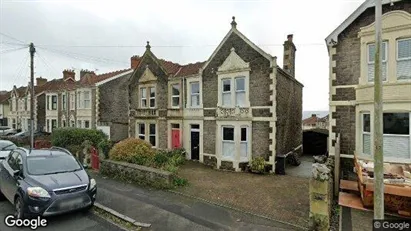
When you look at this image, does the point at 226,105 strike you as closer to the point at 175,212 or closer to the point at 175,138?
the point at 175,138

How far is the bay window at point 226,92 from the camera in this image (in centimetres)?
1653

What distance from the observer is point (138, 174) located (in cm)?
1215

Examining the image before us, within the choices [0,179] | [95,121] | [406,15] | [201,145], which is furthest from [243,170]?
[95,121]

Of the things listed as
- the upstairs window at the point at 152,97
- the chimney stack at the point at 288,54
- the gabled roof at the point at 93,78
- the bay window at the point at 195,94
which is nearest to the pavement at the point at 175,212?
the bay window at the point at 195,94

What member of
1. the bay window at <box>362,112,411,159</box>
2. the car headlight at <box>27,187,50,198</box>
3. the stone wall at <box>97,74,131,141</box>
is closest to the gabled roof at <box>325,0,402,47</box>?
the bay window at <box>362,112,411,159</box>

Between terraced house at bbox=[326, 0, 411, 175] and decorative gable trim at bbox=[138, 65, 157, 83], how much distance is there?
13.5 meters

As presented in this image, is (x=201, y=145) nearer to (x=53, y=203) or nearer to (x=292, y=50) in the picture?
(x=292, y=50)

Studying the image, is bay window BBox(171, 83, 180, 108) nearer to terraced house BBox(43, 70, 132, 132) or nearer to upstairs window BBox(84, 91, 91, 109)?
terraced house BBox(43, 70, 132, 132)

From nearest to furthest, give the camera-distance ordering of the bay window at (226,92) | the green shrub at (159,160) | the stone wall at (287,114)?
1. the green shrub at (159,160)
2. the stone wall at (287,114)
3. the bay window at (226,92)

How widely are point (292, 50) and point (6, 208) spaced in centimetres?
1845

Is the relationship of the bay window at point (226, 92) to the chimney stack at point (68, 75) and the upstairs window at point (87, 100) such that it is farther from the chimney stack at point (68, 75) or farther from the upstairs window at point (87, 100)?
the chimney stack at point (68, 75)

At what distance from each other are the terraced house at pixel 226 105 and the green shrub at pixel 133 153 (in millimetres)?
4426

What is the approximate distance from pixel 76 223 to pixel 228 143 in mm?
10495

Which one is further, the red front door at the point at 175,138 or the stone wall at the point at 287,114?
the red front door at the point at 175,138
